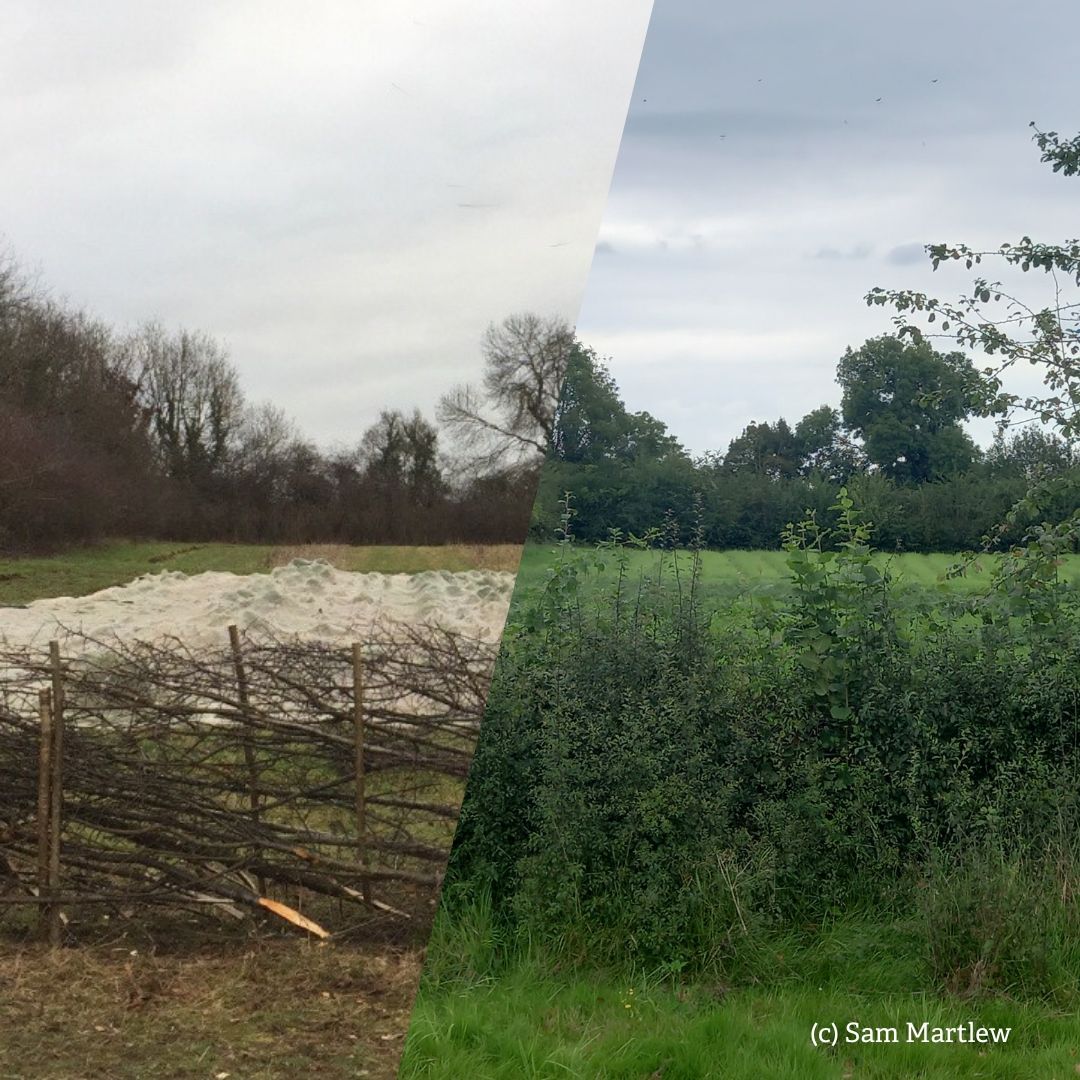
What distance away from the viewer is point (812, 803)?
13.9ft

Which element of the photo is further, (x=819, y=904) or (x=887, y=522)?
(x=887, y=522)

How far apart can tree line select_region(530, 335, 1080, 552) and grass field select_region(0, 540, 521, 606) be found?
3.79 metres

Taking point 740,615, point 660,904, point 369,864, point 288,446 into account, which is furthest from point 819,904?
point 288,446

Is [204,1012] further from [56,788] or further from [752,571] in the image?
[752,571]

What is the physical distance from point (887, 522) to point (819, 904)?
3365 millimetres

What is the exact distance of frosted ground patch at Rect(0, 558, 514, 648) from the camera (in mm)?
1427

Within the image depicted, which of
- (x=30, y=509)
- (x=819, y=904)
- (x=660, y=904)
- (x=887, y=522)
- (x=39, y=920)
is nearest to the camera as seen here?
(x=30, y=509)

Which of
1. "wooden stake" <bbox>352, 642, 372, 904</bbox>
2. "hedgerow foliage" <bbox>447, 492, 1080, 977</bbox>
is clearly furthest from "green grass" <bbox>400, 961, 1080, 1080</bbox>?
"wooden stake" <bbox>352, 642, 372, 904</bbox>

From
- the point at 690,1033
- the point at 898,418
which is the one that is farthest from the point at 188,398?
the point at 898,418

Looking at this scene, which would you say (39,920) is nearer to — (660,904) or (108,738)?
(108,738)

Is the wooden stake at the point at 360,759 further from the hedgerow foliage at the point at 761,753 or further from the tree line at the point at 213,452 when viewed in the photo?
the hedgerow foliage at the point at 761,753

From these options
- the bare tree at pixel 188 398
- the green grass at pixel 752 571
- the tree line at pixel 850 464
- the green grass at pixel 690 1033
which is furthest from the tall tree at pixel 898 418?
the bare tree at pixel 188 398

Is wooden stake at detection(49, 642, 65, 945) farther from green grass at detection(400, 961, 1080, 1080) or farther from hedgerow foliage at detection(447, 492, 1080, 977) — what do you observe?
hedgerow foliage at detection(447, 492, 1080, 977)

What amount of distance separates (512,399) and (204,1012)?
827 millimetres
